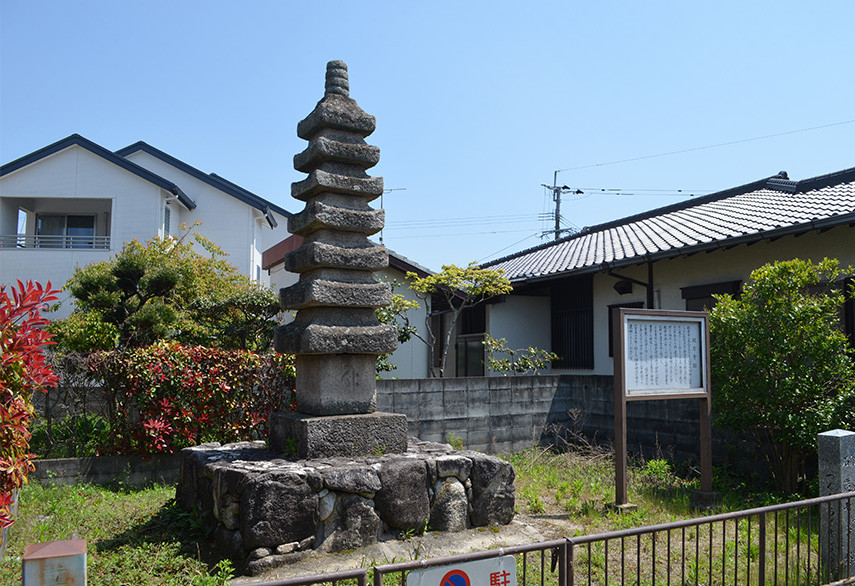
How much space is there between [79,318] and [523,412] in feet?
25.4

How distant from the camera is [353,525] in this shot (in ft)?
18.8

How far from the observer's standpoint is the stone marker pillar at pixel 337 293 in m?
6.48

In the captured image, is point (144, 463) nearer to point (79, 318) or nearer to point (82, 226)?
point (79, 318)

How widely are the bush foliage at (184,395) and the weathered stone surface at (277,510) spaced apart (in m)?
3.54

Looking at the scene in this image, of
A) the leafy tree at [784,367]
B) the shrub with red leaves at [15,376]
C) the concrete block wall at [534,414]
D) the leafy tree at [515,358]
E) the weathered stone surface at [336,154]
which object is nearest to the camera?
the shrub with red leaves at [15,376]

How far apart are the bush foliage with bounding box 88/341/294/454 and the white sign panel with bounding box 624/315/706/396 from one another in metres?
4.83

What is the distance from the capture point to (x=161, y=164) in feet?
71.0

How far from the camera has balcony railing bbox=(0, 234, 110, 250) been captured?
1811 centimetres

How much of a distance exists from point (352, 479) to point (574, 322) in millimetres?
9139

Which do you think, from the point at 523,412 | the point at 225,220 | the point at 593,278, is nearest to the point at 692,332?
the point at 523,412

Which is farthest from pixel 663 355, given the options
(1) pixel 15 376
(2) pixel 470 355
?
(2) pixel 470 355

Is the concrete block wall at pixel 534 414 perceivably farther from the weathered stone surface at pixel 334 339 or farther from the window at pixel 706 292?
the weathered stone surface at pixel 334 339

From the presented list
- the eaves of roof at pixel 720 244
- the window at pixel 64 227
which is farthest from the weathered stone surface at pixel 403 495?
the window at pixel 64 227

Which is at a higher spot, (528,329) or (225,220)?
(225,220)
